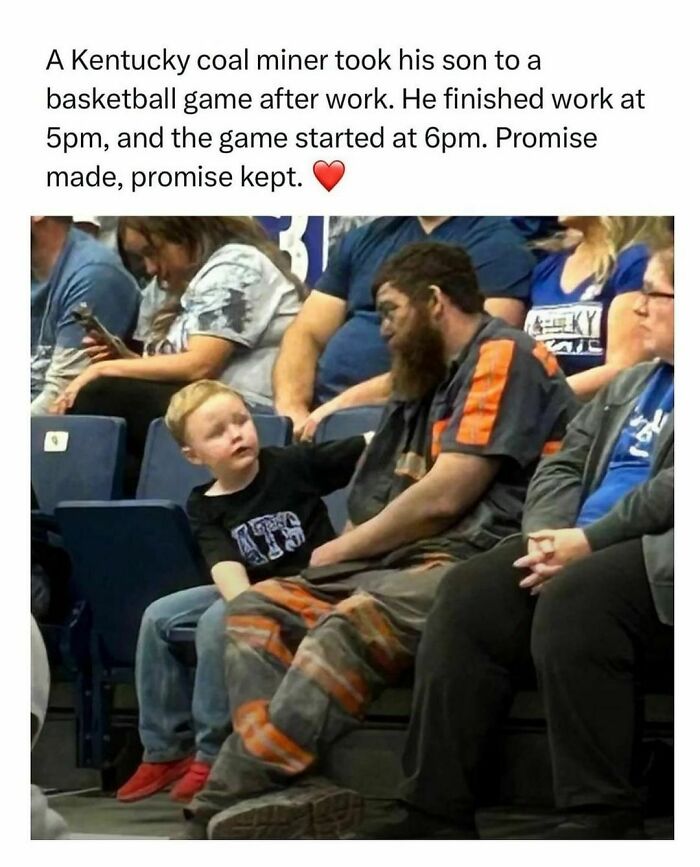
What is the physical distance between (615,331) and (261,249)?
3.06 feet

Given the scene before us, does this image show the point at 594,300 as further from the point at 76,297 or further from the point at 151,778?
the point at 151,778

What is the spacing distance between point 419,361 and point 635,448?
59 centimetres

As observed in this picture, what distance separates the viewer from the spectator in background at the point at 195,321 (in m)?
3.92

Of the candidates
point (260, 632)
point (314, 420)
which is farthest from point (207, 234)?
point (260, 632)

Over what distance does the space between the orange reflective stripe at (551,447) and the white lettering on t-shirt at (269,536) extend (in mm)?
654

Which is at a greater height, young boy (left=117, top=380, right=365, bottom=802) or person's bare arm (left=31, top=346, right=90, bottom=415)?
person's bare arm (left=31, top=346, right=90, bottom=415)

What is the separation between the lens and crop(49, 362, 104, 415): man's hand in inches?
156

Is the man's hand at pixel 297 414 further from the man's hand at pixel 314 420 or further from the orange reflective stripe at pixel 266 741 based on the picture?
the orange reflective stripe at pixel 266 741

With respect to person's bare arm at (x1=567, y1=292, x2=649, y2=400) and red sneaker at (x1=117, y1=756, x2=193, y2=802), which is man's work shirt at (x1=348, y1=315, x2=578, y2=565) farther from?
red sneaker at (x1=117, y1=756, x2=193, y2=802)

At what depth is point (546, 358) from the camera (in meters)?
3.81

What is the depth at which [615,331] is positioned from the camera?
3.80 m

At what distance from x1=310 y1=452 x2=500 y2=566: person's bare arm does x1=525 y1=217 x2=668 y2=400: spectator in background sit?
1.12 feet
